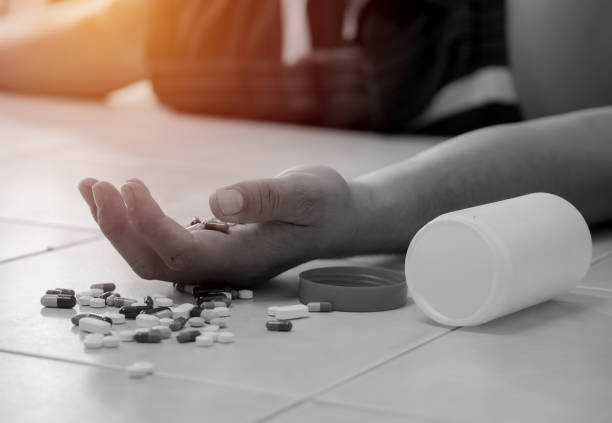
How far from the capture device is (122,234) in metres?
1.19

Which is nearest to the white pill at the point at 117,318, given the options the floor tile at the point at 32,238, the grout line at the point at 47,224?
the floor tile at the point at 32,238

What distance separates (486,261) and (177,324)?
0.32 metres

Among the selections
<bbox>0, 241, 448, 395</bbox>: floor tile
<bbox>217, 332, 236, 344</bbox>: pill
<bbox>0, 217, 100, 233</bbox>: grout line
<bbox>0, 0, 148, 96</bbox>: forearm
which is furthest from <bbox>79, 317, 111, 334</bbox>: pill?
<bbox>0, 0, 148, 96</bbox>: forearm

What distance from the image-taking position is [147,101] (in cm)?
324

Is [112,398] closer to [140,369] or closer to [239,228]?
[140,369]

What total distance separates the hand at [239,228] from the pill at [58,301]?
0.08 meters

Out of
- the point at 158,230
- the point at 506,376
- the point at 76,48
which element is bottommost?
the point at 506,376

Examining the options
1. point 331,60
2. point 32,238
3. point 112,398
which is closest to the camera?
point 112,398

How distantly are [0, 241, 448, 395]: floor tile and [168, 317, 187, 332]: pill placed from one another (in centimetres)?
3

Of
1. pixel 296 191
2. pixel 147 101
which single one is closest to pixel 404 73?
pixel 147 101

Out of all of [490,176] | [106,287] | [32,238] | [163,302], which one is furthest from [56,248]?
[490,176]

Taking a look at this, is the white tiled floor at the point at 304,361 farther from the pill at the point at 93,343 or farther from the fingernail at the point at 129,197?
the fingernail at the point at 129,197

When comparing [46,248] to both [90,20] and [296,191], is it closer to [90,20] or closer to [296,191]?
[296,191]

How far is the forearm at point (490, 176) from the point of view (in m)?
1.38
